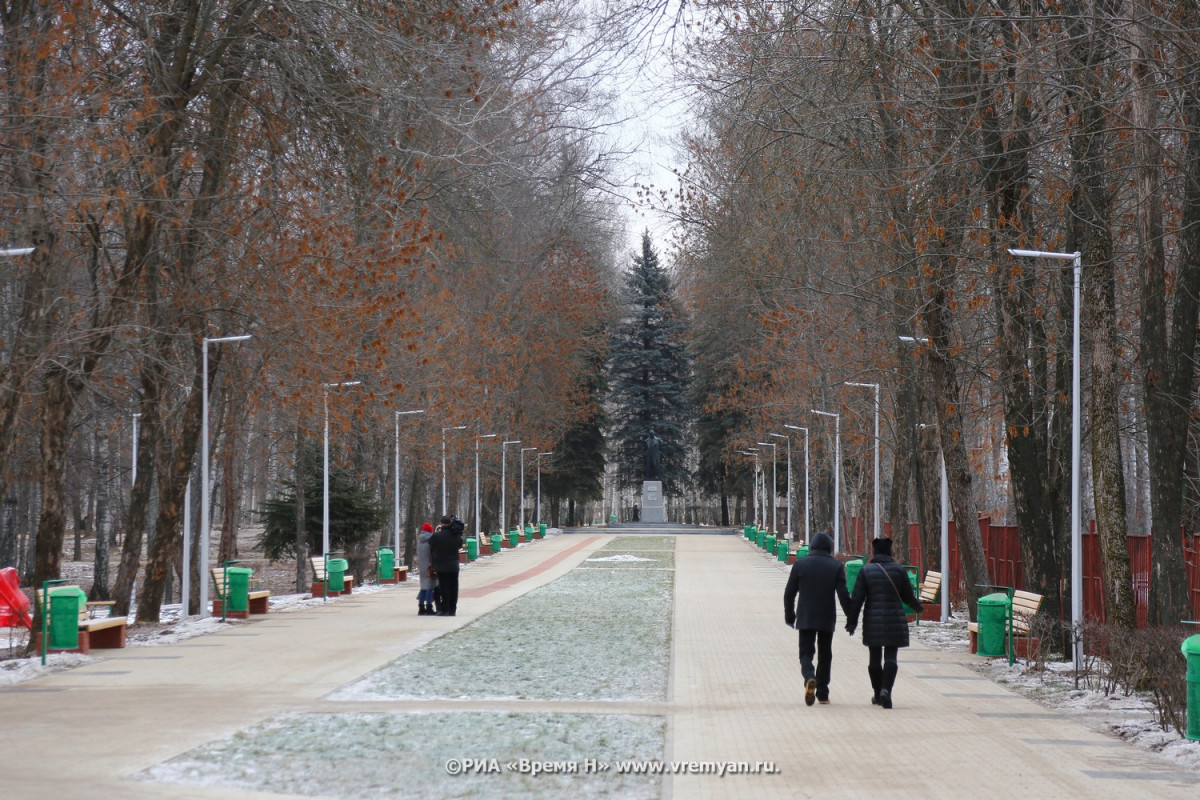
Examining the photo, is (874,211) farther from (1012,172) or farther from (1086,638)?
(1086,638)

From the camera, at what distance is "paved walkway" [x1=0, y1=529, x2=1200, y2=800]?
9930 millimetres

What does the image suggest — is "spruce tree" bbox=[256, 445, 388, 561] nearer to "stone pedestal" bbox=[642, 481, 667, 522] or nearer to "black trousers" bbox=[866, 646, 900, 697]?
"black trousers" bbox=[866, 646, 900, 697]

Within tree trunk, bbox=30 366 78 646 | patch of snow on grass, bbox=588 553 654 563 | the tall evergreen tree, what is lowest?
patch of snow on grass, bbox=588 553 654 563

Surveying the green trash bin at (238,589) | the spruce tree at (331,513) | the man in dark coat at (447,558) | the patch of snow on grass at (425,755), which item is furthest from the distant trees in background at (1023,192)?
the spruce tree at (331,513)

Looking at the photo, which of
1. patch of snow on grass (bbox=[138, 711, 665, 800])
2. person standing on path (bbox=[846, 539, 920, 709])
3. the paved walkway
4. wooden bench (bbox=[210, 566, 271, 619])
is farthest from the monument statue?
patch of snow on grass (bbox=[138, 711, 665, 800])

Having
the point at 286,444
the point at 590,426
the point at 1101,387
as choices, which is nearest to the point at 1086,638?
the point at 1101,387

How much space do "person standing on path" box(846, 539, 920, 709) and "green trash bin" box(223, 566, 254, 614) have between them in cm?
1507

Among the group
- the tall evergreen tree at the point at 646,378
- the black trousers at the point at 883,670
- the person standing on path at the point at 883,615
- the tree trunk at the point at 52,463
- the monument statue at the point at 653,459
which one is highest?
the tall evergreen tree at the point at 646,378

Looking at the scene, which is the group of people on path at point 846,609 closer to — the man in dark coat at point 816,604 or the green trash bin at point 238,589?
the man in dark coat at point 816,604

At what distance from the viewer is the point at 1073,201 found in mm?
17859

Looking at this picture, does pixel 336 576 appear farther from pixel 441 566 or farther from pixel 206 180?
pixel 206 180

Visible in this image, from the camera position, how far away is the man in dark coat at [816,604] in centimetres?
1423

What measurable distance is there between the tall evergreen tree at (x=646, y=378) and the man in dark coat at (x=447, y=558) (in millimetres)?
73755

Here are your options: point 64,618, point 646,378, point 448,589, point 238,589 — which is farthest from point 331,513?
point 646,378
